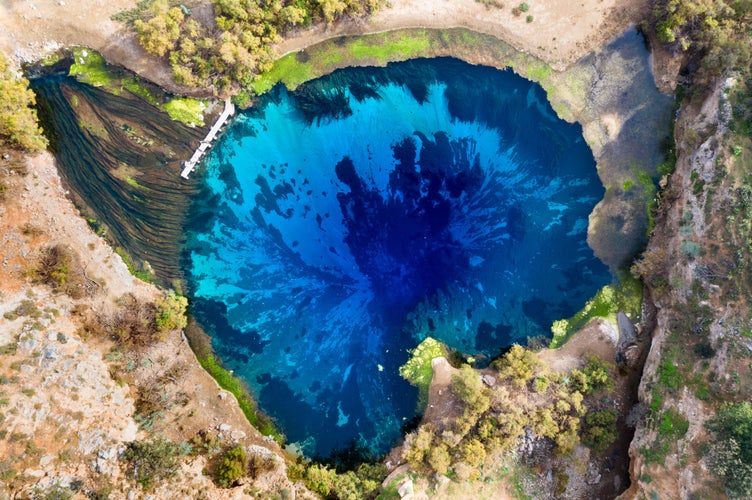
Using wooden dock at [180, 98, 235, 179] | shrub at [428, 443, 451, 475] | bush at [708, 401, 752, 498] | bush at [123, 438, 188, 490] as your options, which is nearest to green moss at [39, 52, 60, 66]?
wooden dock at [180, 98, 235, 179]

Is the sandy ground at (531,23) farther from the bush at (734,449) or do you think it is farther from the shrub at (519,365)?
the bush at (734,449)

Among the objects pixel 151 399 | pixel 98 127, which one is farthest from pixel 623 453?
pixel 98 127

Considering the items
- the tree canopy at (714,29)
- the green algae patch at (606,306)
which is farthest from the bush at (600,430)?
the tree canopy at (714,29)

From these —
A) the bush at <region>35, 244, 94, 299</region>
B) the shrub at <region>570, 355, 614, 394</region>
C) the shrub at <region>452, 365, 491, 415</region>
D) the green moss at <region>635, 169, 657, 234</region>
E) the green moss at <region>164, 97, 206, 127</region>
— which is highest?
the green moss at <region>164, 97, 206, 127</region>

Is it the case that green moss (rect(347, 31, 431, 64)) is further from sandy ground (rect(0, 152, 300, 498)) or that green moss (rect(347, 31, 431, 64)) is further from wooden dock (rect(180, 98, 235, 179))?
sandy ground (rect(0, 152, 300, 498))

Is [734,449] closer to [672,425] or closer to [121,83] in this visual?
[672,425]

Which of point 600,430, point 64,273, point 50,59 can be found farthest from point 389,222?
point 50,59

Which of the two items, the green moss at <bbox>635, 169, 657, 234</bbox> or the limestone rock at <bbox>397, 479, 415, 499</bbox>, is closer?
the limestone rock at <bbox>397, 479, 415, 499</bbox>
